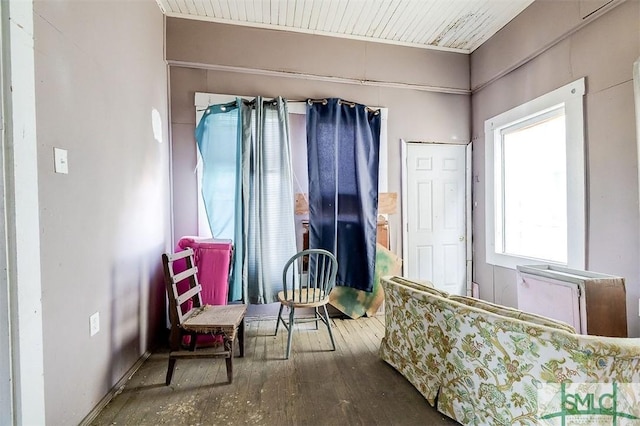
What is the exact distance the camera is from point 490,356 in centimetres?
133

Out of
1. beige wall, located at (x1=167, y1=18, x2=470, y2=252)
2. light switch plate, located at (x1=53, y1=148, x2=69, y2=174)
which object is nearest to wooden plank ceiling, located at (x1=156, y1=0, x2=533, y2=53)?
beige wall, located at (x1=167, y1=18, x2=470, y2=252)

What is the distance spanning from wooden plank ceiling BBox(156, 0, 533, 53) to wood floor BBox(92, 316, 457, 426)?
3.06 metres

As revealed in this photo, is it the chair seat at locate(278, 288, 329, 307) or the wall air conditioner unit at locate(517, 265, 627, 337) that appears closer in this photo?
the wall air conditioner unit at locate(517, 265, 627, 337)

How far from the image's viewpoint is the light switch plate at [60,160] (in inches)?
53.0

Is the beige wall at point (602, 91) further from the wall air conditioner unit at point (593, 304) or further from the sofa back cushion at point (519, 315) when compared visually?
the sofa back cushion at point (519, 315)

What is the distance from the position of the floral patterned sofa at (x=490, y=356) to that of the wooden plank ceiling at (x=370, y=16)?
2.53m

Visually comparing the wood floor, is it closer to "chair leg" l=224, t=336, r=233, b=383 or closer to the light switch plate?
"chair leg" l=224, t=336, r=233, b=383

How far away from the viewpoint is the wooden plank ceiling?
2652 mm

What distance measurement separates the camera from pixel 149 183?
2.35m

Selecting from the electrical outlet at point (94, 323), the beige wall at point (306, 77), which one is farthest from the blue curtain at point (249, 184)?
the electrical outlet at point (94, 323)

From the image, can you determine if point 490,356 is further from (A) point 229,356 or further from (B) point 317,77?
(B) point 317,77

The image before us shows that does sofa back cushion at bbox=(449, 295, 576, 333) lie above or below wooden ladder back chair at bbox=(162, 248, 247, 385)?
above

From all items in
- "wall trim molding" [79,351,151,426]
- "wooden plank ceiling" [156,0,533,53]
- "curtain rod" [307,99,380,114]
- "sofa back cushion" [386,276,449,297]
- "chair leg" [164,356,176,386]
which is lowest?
"wall trim molding" [79,351,151,426]

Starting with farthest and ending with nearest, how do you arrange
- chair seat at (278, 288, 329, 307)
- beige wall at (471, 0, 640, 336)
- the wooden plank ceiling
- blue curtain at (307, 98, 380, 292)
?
blue curtain at (307, 98, 380, 292)
the wooden plank ceiling
chair seat at (278, 288, 329, 307)
beige wall at (471, 0, 640, 336)
